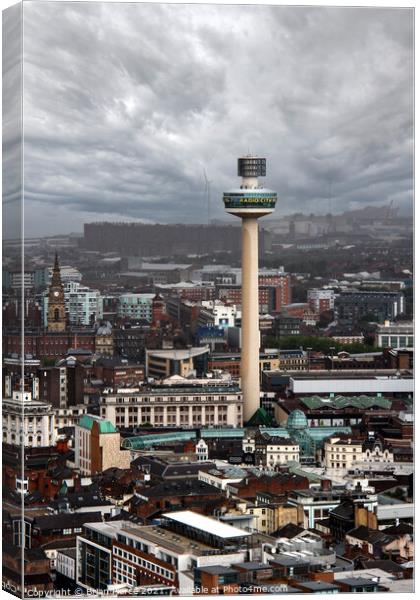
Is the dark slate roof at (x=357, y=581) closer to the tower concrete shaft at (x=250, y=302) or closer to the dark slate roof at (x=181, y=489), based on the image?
the dark slate roof at (x=181, y=489)

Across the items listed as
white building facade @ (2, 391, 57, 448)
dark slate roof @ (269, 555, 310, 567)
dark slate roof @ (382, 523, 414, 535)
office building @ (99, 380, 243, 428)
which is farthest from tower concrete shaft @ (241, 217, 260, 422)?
dark slate roof @ (269, 555, 310, 567)

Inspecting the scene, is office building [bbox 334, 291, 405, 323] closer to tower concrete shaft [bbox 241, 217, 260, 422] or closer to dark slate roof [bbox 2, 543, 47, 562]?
tower concrete shaft [bbox 241, 217, 260, 422]

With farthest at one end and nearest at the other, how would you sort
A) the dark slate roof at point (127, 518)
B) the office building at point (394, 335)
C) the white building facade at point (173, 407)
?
the office building at point (394, 335)
the white building facade at point (173, 407)
the dark slate roof at point (127, 518)

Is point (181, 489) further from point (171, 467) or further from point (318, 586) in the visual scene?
point (318, 586)

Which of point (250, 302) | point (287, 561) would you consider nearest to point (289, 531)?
point (287, 561)

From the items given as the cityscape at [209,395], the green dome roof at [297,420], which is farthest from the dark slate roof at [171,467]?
the green dome roof at [297,420]

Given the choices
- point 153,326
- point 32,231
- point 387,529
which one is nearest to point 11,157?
point 387,529
